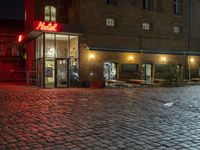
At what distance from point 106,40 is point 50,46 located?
16.5 ft

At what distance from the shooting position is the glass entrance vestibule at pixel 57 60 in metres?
24.1

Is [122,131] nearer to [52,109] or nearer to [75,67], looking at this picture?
[52,109]

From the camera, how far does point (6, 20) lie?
157ft

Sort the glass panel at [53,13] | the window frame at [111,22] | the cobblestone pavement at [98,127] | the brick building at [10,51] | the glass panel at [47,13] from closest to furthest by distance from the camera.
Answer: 1. the cobblestone pavement at [98,127]
2. the window frame at [111,22]
3. the glass panel at [47,13]
4. the glass panel at [53,13]
5. the brick building at [10,51]

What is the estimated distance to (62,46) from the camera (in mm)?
25312

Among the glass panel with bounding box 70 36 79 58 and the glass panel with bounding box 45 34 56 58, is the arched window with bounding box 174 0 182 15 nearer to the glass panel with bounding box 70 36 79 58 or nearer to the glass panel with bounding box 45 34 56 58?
the glass panel with bounding box 70 36 79 58

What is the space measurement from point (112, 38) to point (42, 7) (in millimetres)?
6626

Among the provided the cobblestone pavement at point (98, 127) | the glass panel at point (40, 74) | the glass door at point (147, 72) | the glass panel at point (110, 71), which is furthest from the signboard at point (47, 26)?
the cobblestone pavement at point (98, 127)

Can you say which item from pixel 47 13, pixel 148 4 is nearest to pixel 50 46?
pixel 47 13

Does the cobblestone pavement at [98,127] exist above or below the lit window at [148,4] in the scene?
below

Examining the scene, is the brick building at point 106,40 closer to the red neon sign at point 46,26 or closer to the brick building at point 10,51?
the red neon sign at point 46,26

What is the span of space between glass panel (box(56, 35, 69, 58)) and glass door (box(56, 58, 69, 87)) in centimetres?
60

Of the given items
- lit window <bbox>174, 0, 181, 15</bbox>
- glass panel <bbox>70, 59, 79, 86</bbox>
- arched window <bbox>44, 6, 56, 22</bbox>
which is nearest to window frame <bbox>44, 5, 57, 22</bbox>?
arched window <bbox>44, 6, 56, 22</bbox>

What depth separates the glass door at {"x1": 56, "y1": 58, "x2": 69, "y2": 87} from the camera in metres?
24.6
